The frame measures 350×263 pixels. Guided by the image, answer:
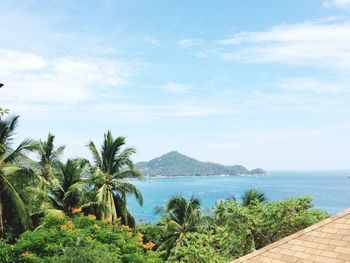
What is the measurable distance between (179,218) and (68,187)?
686 centimetres

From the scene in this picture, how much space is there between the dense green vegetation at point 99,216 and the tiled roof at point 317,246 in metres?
3.85

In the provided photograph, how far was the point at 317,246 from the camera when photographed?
25.4ft

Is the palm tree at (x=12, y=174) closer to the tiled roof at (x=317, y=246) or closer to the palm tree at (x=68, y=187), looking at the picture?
the palm tree at (x=68, y=187)

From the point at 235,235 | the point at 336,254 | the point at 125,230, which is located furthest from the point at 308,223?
the point at 336,254

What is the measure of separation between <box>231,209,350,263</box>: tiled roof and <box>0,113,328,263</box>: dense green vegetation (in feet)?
12.6

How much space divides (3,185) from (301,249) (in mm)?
10545

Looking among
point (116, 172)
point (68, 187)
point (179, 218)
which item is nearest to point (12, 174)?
point (68, 187)

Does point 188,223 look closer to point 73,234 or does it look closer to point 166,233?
point 166,233

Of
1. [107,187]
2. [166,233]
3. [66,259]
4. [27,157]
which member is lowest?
[166,233]

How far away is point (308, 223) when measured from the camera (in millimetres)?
15008

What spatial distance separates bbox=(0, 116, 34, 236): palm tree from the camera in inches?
536

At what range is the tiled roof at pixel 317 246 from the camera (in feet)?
24.0

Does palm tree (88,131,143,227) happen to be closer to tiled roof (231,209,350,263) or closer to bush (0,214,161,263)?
bush (0,214,161,263)

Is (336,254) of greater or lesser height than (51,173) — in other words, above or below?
below
